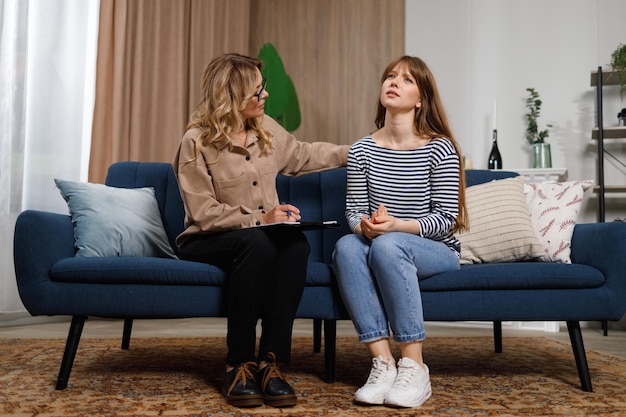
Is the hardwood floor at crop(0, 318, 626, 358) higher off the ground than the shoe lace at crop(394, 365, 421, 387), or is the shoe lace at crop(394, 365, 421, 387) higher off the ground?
the shoe lace at crop(394, 365, 421, 387)

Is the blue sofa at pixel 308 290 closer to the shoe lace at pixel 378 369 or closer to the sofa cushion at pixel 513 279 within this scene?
the sofa cushion at pixel 513 279

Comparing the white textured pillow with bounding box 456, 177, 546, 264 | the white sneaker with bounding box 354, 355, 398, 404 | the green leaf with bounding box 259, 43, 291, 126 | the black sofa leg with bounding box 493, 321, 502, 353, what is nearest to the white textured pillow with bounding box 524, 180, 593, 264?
the white textured pillow with bounding box 456, 177, 546, 264

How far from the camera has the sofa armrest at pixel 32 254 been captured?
1919 millimetres

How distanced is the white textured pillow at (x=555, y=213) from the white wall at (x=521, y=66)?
64.8 inches

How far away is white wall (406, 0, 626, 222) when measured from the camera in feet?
12.8

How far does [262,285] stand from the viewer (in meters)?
1.81

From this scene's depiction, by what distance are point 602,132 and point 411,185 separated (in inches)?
82.6

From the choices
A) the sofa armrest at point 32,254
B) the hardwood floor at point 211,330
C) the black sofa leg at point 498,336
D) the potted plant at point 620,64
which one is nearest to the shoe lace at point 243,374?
the sofa armrest at point 32,254

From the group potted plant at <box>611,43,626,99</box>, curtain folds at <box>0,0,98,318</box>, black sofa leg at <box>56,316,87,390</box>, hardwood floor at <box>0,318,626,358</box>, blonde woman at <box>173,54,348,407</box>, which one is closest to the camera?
blonde woman at <box>173,54,348,407</box>

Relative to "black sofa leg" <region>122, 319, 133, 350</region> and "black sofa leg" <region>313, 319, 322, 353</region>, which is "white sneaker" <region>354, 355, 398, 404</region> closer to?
"black sofa leg" <region>313, 319, 322, 353</region>

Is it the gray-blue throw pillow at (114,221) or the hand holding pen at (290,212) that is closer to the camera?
the hand holding pen at (290,212)

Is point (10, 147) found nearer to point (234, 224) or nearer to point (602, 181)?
point (234, 224)

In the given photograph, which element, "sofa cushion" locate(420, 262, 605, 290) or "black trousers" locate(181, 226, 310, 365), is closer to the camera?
"black trousers" locate(181, 226, 310, 365)

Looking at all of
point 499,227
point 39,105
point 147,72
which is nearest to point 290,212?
→ point 499,227
